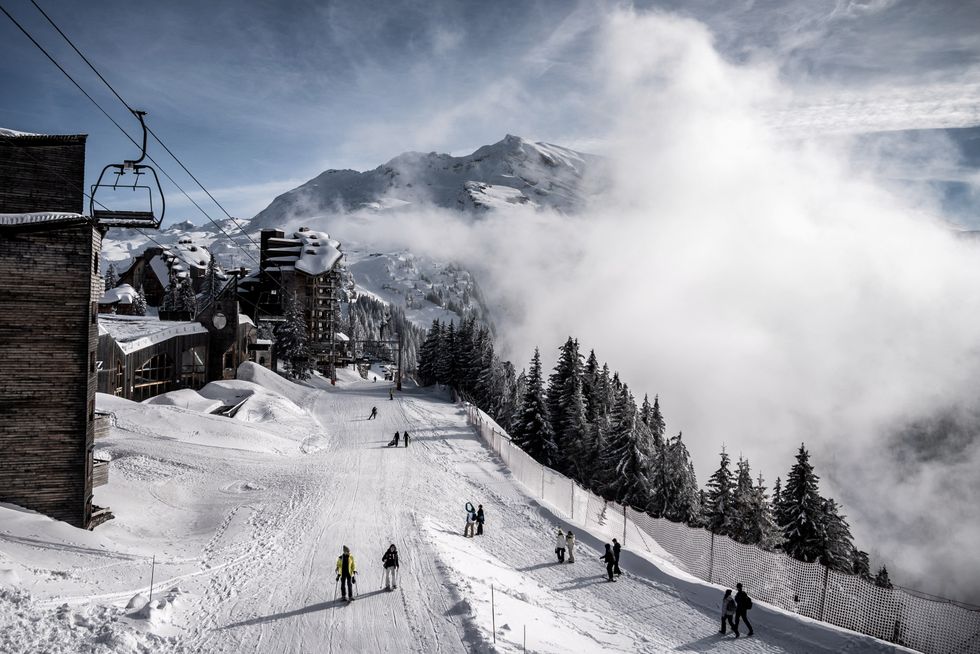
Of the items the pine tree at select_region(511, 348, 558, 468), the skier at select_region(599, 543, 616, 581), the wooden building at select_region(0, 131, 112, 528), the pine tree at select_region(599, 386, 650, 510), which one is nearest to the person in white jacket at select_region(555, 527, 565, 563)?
the skier at select_region(599, 543, 616, 581)

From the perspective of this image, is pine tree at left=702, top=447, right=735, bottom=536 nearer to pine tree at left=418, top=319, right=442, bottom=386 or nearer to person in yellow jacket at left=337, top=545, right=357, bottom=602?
person in yellow jacket at left=337, top=545, right=357, bottom=602

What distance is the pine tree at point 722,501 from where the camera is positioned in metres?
40.9

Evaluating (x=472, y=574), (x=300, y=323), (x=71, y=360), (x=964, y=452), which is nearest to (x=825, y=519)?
(x=472, y=574)

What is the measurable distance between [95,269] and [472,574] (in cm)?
1500

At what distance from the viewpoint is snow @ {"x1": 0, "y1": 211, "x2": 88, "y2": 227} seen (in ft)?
51.2

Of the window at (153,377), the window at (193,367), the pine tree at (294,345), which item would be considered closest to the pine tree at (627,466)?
the window at (193,367)

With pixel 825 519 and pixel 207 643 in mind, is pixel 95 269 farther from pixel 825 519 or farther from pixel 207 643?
pixel 825 519

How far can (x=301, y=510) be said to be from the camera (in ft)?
67.3

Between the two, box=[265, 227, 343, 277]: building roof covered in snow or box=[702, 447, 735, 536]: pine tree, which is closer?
box=[702, 447, 735, 536]: pine tree

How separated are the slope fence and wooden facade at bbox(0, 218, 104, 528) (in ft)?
59.0

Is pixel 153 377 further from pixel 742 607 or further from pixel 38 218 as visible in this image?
pixel 742 607

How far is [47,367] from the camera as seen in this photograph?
53.9 feet

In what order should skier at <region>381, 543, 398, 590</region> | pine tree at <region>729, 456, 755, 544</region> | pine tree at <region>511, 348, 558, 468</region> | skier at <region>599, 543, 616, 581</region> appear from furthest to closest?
1. pine tree at <region>511, 348, 558, 468</region>
2. pine tree at <region>729, 456, 755, 544</region>
3. skier at <region>599, 543, 616, 581</region>
4. skier at <region>381, 543, 398, 590</region>

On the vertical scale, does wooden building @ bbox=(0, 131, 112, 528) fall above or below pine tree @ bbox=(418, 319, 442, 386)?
above
